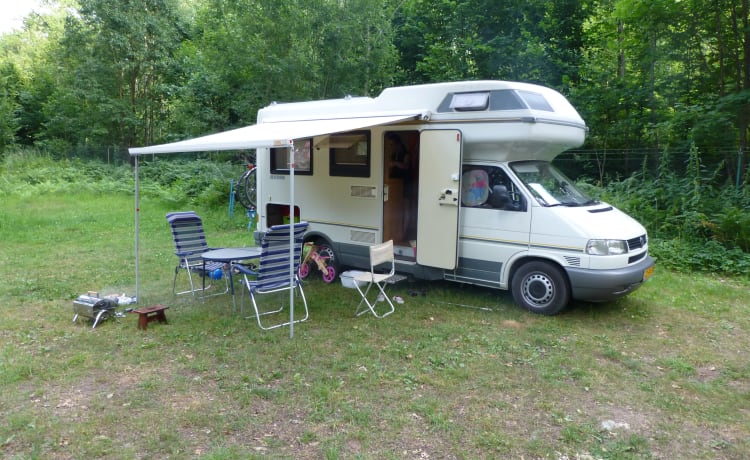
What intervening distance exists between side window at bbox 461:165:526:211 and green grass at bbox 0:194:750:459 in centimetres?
126

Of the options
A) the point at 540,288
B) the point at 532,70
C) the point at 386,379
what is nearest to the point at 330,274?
the point at 540,288

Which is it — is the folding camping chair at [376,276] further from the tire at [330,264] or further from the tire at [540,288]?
the tire at [540,288]

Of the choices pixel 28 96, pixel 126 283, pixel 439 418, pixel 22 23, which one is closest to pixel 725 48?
pixel 439 418

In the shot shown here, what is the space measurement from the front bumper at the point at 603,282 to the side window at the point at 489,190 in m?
0.97

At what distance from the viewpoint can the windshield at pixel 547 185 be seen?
6164mm

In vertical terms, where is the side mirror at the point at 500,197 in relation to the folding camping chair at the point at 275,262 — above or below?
above

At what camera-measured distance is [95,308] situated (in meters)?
5.87

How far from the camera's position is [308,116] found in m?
7.81

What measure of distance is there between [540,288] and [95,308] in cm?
498

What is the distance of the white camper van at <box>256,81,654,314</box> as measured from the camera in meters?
5.91

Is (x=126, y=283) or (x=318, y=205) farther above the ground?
(x=318, y=205)

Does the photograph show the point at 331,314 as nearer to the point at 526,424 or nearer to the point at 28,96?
the point at 526,424

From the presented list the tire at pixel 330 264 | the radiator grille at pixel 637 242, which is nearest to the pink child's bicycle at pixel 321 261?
the tire at pixel 330 264

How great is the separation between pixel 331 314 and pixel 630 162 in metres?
8.43
